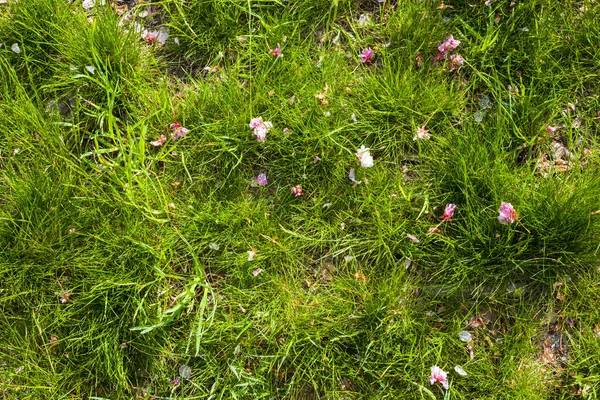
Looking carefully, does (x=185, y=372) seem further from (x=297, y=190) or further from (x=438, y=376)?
(x=438, y=376)

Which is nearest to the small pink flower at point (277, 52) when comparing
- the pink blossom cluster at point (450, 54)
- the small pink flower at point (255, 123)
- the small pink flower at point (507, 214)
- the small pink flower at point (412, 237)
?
the small pink flower at point (255, 123)

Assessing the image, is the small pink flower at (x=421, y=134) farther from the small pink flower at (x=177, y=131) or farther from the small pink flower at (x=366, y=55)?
the small pink flower at (x=177, y=131)

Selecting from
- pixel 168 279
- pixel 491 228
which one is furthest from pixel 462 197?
pixel 168 279

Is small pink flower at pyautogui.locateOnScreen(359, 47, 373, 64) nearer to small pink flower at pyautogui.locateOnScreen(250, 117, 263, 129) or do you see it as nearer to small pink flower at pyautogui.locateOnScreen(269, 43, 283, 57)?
small pink flower at pyautogui.locateOnScreen(269, 43, 283, 57)

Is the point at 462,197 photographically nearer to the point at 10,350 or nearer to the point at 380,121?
the point at 380,121

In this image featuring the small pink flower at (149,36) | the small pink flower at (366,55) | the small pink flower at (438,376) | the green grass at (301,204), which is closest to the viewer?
the small pink flower at (438,376)
